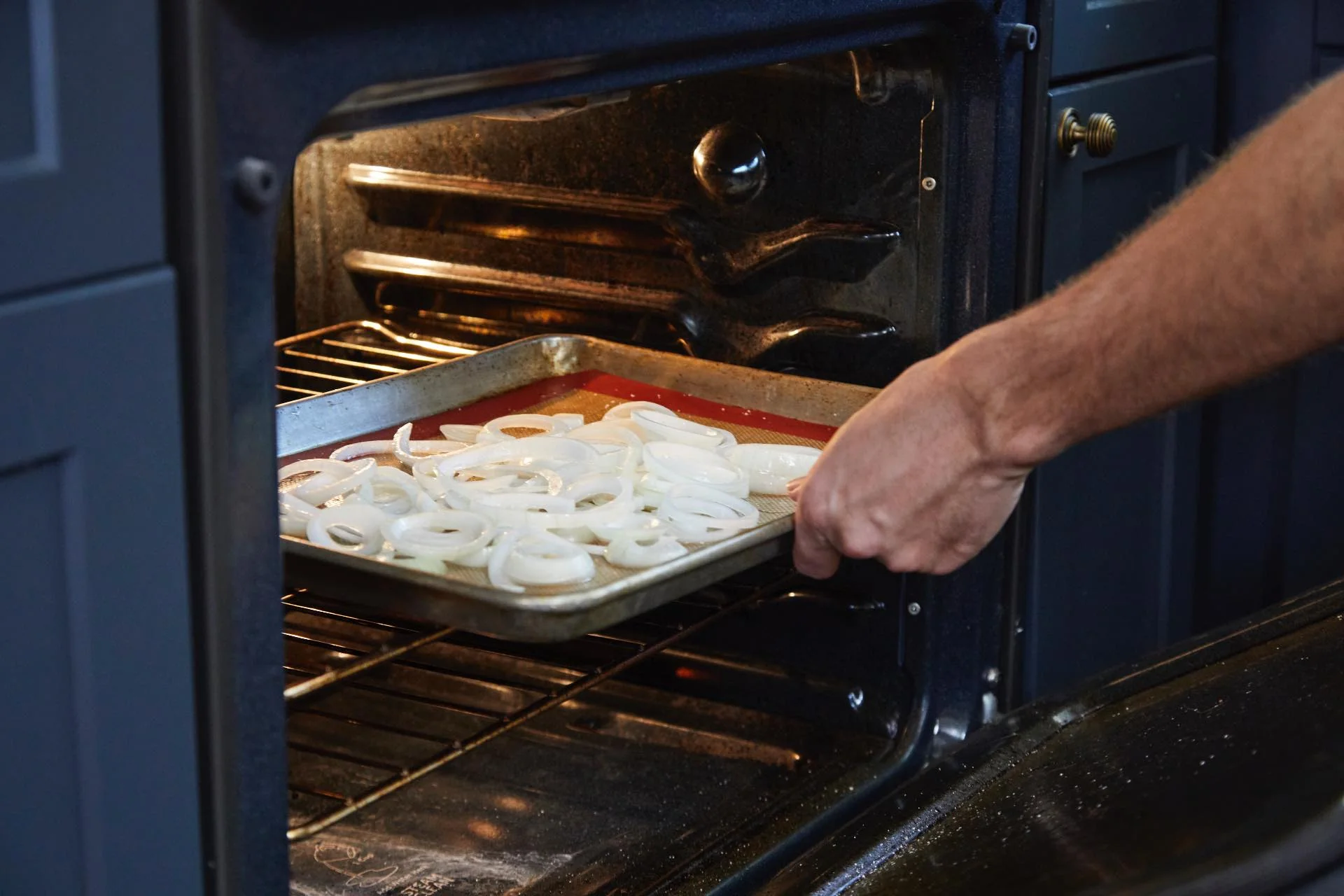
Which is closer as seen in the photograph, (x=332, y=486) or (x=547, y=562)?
(x=547, y=562)

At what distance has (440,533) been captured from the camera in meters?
1.15

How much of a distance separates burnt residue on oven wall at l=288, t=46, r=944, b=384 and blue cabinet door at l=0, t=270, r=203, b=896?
0.72 m

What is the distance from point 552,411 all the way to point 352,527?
1.42 feet

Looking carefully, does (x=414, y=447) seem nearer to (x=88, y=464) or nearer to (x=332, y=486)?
(x=332, y=486)

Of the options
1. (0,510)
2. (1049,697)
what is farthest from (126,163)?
(1049,697)

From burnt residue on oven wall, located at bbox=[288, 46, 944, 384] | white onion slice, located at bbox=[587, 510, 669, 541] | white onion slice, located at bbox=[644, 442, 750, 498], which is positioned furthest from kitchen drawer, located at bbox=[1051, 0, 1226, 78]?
white onion slice, located at bbox=[587, 510, 669, 541]

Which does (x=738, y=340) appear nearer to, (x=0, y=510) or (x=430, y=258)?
(x=430, y=258)

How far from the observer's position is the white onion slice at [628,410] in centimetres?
143

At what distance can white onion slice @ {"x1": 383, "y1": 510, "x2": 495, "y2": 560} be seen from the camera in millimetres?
1088

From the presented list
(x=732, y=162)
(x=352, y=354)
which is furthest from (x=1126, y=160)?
(x=352, y=354)

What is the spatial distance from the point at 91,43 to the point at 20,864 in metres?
0.37

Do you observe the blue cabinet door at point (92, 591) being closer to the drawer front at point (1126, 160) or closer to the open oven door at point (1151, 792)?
the open oven door at point (1151, 792)

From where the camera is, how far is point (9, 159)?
0.64m

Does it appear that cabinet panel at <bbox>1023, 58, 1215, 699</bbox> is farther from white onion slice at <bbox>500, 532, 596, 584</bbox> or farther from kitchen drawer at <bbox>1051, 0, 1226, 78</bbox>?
white onion slice at <bbox>500, 532, 596, 584</bbox>
